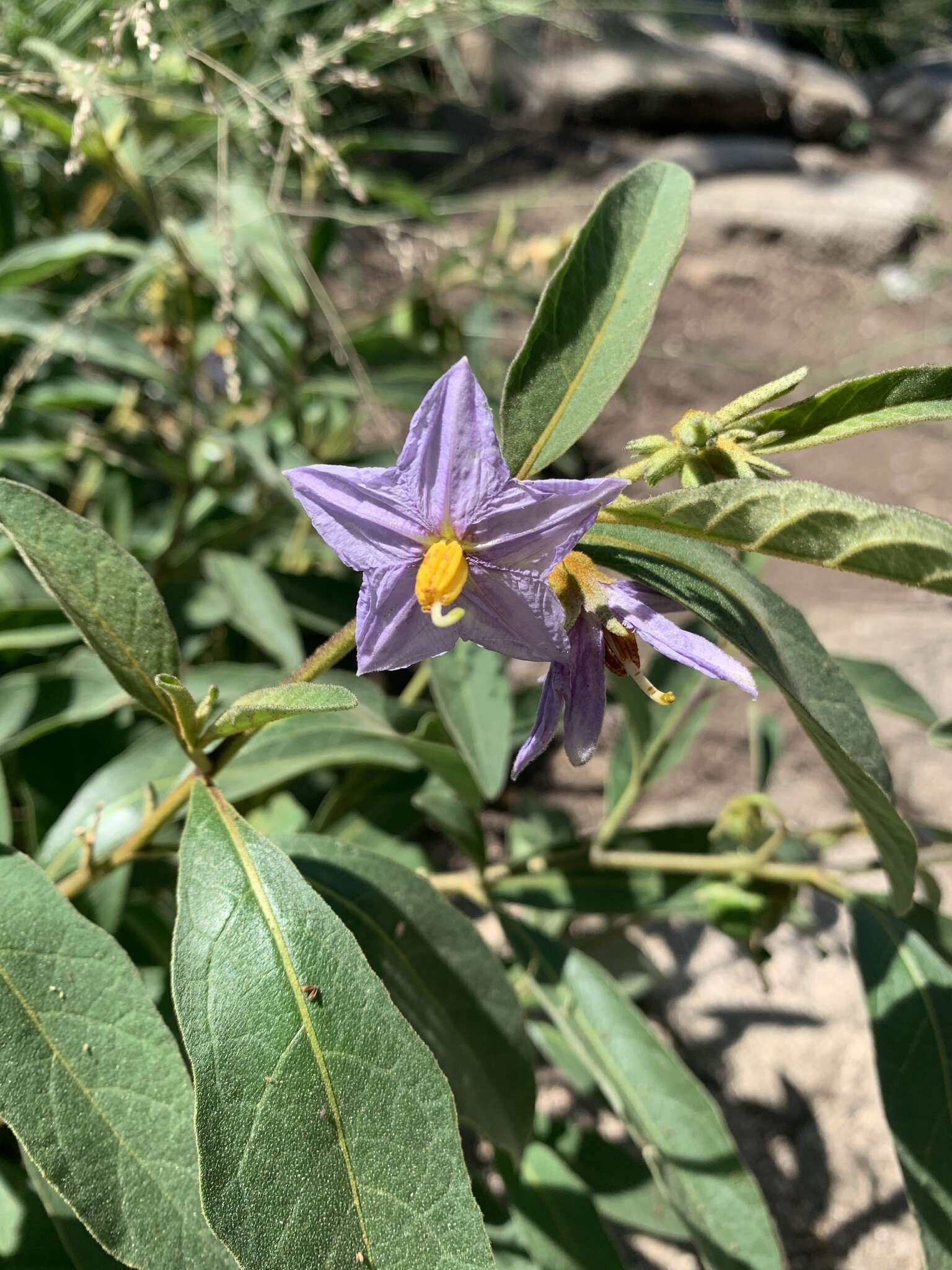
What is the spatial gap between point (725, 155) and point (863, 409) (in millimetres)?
6183

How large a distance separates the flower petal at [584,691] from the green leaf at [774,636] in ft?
0.21

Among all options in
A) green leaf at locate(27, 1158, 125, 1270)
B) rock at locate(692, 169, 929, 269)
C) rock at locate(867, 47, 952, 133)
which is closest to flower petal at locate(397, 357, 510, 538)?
green leaf at locate(27, 1158, 125, 1270)

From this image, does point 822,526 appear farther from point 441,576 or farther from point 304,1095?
point 304,1095

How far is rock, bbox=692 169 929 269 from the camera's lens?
224 inches

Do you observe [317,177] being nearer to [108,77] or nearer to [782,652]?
[108,77]

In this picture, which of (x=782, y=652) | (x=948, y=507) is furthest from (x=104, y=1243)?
(x=948, y=507)

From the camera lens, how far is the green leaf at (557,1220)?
4.91 ft

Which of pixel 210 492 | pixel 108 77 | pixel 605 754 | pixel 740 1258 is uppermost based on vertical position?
pixel 108 77

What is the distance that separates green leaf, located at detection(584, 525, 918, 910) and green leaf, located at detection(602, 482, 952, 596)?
0.14 ft

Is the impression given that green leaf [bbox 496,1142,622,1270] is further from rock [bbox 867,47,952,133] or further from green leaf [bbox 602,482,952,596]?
rock [bbox 867,47,952,133]

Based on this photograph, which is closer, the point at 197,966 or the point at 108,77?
the point at 197,966

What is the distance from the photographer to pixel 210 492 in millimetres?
2240

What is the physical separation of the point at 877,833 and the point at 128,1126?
70 centimetres

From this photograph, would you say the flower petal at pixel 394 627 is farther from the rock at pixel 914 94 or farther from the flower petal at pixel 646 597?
the rock at pixel 914 94
